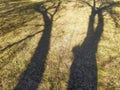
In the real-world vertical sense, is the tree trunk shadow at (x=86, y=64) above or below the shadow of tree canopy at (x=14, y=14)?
below

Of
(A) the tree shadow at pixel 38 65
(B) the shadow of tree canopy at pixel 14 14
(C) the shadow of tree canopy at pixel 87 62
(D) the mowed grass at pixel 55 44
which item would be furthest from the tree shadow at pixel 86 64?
(B) the shadow of tree canopy at pixel 14 14

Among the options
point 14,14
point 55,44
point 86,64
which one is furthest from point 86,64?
point 14,14

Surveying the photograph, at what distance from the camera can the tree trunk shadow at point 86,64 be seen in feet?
20.5

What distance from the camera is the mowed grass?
6.48 m

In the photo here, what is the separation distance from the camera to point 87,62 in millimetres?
7180

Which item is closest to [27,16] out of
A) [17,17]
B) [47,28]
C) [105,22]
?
[17,17]

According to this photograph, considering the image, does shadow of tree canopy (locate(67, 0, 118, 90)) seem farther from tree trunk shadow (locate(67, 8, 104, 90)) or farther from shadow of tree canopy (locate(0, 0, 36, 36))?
shadow of tree canopy (locate(0, 0, 36, 36))

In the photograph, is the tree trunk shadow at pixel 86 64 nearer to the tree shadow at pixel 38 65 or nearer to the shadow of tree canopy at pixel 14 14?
the tree shadow at pixel 38 65

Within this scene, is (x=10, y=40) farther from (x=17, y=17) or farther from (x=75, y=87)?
(x=75, y=87)

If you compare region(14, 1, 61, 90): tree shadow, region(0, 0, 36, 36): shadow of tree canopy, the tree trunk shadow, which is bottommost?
the tree trunk shadow

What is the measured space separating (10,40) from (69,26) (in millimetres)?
2815

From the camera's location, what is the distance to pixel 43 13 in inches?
414

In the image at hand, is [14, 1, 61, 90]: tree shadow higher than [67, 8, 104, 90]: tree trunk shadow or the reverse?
higher

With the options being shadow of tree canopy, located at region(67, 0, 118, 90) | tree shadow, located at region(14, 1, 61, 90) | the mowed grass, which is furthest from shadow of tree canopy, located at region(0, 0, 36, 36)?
shadow of tree canopy, located at region(67, 0, 118, 90)
